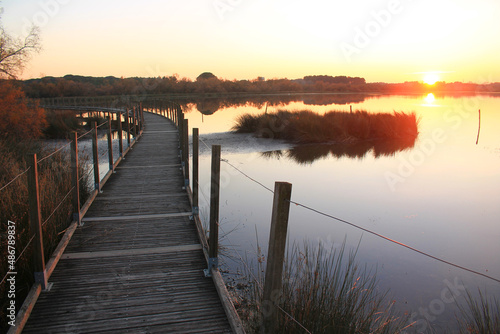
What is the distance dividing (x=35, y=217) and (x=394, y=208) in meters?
7.52

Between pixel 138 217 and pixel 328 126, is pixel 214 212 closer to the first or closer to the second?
pixel 138 217

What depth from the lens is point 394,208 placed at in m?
8.67

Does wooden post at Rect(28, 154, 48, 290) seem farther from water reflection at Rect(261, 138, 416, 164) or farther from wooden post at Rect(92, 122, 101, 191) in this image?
water reflection at Rect(261, 138, 416, 164)

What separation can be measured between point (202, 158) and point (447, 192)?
25.5ft

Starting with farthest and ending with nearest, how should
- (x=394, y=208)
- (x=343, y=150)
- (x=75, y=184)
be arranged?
(x=343, y=150) → (x=394, y=208) → (x=75, y=184)

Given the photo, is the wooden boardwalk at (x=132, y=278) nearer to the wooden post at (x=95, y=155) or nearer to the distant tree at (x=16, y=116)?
the wooden post at (x=95, y=155)

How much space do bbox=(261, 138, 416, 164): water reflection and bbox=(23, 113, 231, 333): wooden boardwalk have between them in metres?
8.76

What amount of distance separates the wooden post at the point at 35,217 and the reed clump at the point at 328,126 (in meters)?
15.4

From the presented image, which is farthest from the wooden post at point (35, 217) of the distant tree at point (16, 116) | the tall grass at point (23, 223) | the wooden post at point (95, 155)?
the distant tree at point (16, 116)

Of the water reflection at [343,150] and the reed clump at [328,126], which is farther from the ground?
the reed clump at [328,126]

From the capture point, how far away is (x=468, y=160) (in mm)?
14547

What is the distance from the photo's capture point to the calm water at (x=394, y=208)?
17.5ft

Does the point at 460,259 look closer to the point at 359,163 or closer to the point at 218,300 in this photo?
the point at 218,300

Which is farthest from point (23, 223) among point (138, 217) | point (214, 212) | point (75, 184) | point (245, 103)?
point (245, 103)
